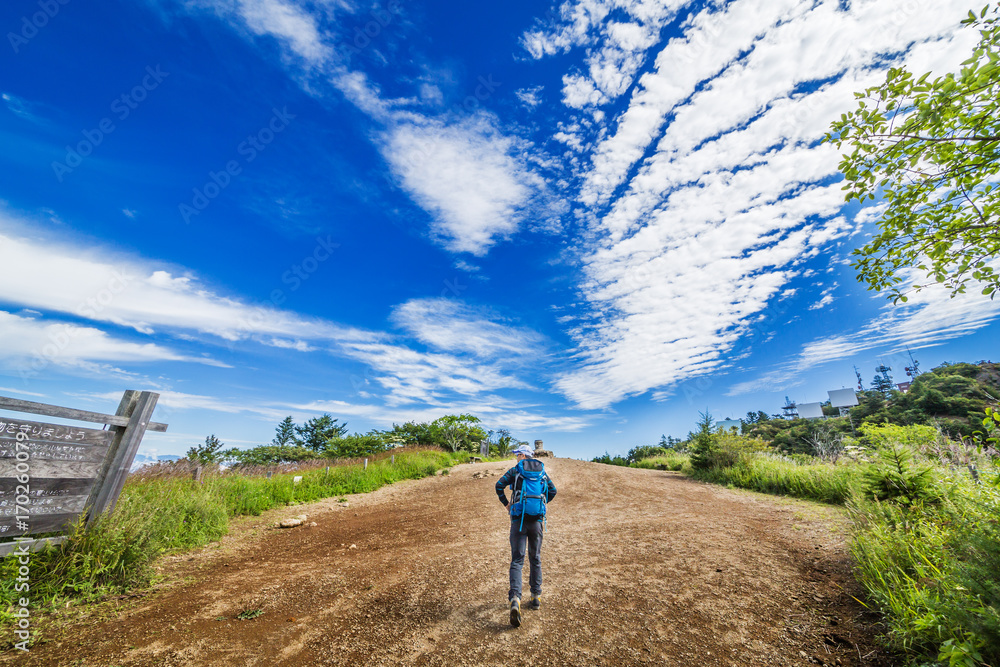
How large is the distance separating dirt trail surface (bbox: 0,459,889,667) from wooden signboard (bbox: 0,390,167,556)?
150 cm

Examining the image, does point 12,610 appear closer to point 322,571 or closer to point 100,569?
point 100,569

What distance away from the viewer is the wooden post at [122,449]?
17.7 ft

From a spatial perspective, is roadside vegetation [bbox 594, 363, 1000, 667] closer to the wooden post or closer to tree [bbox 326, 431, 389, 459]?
the wooden post

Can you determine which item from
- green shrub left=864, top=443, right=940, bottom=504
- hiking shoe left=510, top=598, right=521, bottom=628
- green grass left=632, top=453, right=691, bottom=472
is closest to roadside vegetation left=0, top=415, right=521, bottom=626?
hiking shoe left=510, top=598, right=521, bottom=628

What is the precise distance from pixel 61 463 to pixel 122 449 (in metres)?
0.67

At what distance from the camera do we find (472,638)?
397 cm

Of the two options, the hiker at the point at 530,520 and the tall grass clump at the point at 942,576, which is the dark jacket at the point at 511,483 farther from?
the tall grass clump at the point at 942,576

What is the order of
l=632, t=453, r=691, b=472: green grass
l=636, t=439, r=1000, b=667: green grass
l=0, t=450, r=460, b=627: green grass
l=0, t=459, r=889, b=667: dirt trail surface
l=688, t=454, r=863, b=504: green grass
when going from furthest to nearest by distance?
l=632, t=453, r=691, b=472: green grass, l=688, t=454, r=863, b=504: green grass, l=0, t=450, r=460, b=627: green grass, l=0, t=459, r=889, b=667: dirt trail surface, l=636, t=439, r=1000, b=667: green grass

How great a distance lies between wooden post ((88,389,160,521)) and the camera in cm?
538

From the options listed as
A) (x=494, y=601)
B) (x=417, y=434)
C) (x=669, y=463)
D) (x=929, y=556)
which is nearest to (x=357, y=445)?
(x=417, y=434)

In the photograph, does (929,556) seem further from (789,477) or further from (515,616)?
(789,477)

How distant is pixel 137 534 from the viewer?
541cm

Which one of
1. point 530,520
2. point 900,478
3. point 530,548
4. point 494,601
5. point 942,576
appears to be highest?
point 900,478

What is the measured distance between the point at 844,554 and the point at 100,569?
10.8 m
